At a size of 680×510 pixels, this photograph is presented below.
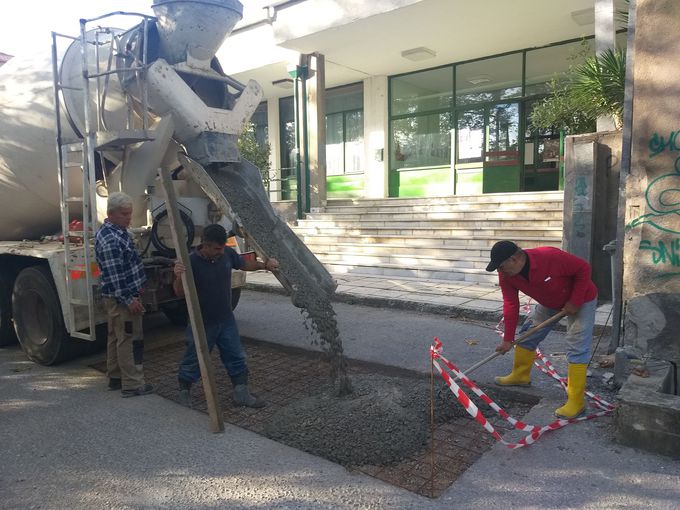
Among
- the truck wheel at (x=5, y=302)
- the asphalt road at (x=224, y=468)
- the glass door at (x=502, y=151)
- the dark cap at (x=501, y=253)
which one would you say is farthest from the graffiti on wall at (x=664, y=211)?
the glass door at (x=502, y=151)

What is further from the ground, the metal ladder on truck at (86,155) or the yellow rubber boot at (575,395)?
the metal ladder on truck at (86,155)

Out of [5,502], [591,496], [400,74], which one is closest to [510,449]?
[591,496]

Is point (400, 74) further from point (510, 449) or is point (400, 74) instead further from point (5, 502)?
point (5, 502)

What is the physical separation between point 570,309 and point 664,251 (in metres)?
0.81

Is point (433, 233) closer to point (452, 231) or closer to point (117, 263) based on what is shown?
point (452, 231)

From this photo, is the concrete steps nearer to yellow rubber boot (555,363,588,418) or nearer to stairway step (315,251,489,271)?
stairway step (315,251,489,271)

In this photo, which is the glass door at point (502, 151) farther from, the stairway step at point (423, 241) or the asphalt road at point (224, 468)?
the asphalt road at point (224, 468)

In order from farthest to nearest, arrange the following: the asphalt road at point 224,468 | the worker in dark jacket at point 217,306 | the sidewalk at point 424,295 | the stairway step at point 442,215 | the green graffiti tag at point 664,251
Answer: the stairway step at point 442,215
the sidewalk at point 424,295
the worker in dark jacket at point 217,306
the green graffiti tag at point 664,251
the asphalt road at point 224,468

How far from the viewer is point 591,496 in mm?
2703

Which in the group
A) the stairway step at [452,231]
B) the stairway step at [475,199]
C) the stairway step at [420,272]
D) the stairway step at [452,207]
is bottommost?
the stairway step at [420,272]

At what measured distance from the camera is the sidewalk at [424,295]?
6691 millimetres

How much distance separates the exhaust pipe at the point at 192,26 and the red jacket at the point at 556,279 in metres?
3.22

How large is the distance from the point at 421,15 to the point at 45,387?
870 centimetres

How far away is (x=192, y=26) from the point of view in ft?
14.4
